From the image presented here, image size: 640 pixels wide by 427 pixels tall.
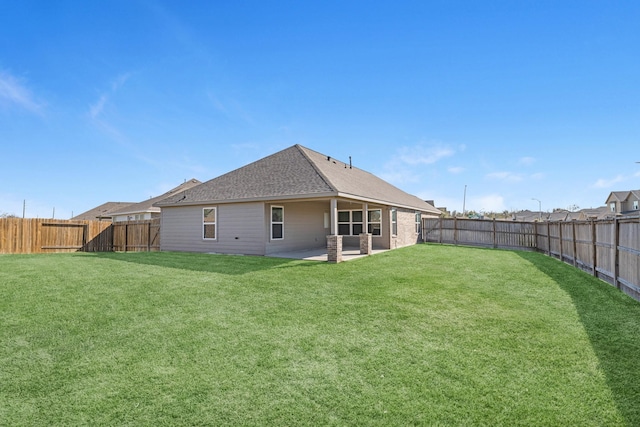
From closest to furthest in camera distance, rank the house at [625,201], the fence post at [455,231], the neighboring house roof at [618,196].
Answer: the fence post at [455,231] → the house at [625,201] → the neighboring house roof at [618,196]

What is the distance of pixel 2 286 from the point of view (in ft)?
23.7

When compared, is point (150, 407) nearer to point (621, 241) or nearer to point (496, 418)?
point (496, 418)

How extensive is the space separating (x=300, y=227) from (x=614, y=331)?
471 inches

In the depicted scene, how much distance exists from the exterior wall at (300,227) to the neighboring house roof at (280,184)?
1.20m

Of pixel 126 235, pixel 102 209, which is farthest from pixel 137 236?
pixel 102 209

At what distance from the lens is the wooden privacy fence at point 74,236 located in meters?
15.9

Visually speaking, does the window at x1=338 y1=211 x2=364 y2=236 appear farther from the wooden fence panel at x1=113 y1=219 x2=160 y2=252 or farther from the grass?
the wooden fence panel at x1=113 y1=219 x2=160 y2=252

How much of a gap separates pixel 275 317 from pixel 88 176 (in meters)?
31.6

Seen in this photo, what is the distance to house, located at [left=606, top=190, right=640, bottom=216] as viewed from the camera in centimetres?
3822

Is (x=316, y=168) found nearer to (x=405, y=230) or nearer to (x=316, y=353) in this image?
(x=405, y=230)

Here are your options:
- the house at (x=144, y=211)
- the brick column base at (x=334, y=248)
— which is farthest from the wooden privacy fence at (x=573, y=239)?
the house at (x=144, y=211)

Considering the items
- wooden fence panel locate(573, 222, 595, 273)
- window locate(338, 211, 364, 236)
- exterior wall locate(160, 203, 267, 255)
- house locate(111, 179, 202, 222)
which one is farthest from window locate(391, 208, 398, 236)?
house locate(111, 179, 202, 222)

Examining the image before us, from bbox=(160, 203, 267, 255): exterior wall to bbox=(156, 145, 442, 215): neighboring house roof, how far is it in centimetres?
50

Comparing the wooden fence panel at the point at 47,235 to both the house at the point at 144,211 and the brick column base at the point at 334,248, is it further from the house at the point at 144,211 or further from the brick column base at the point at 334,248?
the brick column base at the point at 334,248
